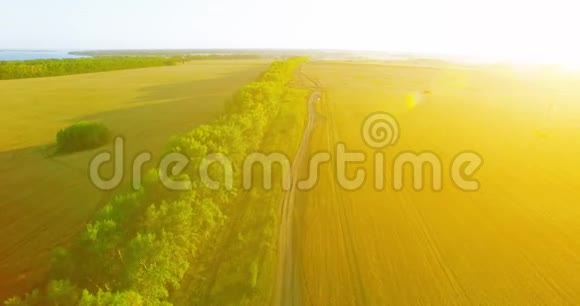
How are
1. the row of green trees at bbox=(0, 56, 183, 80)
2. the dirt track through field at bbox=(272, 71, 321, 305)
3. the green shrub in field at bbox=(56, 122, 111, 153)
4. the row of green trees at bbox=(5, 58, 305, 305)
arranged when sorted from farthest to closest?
the row of green trees at bbox=(0, 56, 183, 80), the green shrub in field at bbox=(56, 122, 111, 153), the dirt track through field at bbox=(272, 71, 321, 305), the row of green trees at bbox=(5, 58, 305, 305)

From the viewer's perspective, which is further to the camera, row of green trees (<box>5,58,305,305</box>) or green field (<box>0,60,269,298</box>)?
green field (<box>0,60,269,298</box>)

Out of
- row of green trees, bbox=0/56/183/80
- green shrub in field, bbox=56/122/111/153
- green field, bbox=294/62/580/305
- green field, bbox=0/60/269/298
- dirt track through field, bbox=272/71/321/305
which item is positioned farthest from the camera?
row of green trees, bbox=0/56/183/80

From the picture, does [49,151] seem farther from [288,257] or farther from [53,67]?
[53,67]

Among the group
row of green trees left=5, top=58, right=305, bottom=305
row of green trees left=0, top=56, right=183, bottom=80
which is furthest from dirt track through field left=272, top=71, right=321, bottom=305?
row of green trees left=0, top=56, right=183, bottom=80

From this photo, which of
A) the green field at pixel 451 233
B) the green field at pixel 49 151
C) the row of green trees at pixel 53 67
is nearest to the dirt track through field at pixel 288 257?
the green field at pixel 451 233

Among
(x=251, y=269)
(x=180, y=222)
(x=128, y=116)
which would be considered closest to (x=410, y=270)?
(x=251, y=269)

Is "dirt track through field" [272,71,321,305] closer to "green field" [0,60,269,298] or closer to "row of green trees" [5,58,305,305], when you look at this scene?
"row of green trees" [5,58,305,305]

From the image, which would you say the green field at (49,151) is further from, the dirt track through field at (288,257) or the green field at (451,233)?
the green field at (451,233)

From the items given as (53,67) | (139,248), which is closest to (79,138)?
(139,248)
